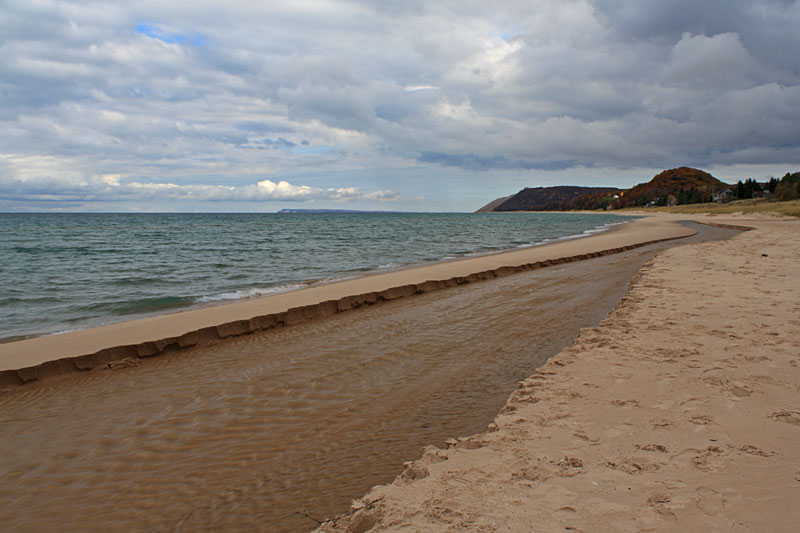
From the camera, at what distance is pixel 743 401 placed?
3521 mm

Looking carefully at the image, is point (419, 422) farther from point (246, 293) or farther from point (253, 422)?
point (246, 293)

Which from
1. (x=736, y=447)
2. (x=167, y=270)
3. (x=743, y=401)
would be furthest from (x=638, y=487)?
(x=167, y=270)

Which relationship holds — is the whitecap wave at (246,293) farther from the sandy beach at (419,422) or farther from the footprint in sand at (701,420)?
the footprint in sand at (701,420)

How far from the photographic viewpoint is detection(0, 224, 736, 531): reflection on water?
298 cm

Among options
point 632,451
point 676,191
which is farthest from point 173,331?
point 676,191

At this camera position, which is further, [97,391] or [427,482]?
[97,391]

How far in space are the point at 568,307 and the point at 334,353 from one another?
4942mm

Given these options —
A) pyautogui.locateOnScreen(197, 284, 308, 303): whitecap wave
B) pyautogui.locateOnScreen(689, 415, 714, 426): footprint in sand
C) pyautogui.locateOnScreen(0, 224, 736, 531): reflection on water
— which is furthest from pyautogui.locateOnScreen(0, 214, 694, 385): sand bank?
pyautogui.locateOnScreen(689, 415, 714, 426): footprint in sand

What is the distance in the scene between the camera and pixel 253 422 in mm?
4125

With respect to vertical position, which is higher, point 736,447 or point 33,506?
point 736,447

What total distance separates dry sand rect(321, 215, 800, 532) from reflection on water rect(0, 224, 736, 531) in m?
0.51

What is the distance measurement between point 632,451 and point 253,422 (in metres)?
3.22

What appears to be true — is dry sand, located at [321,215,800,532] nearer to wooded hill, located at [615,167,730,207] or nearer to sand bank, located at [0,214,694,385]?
sand bank, located at [0,214,694,385]

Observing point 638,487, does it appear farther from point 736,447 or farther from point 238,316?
point 238,316
